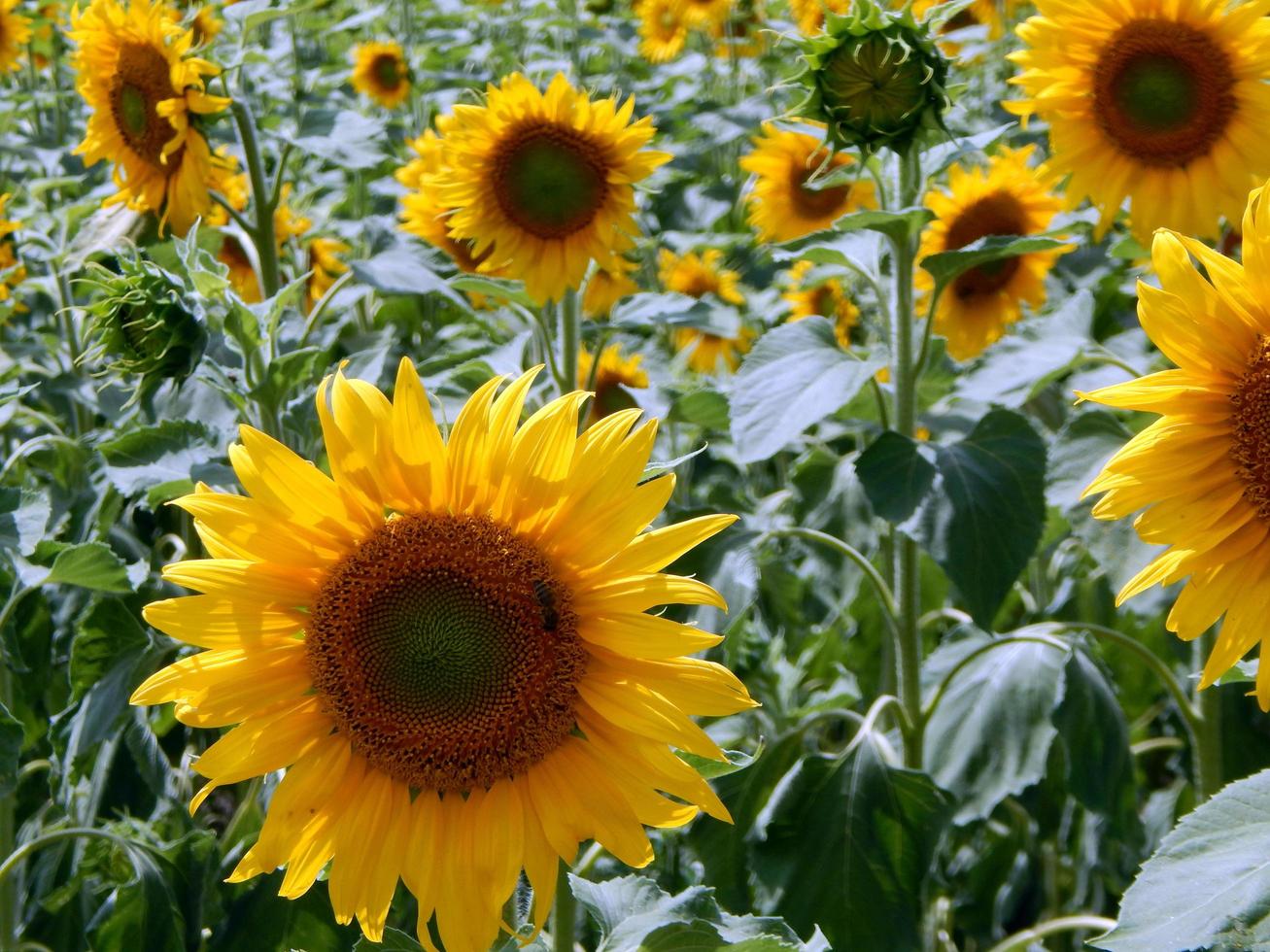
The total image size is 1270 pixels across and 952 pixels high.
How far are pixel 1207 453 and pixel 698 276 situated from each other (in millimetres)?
2983

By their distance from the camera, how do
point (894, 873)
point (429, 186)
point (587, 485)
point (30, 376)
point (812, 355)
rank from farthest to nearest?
1. point (30, 376)
2. point (429, 186)
3. point (812, 355)
4. point (894, 873)
5. point (587, 485)

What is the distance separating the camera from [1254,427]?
5.07 ft

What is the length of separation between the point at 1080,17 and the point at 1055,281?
1.21m

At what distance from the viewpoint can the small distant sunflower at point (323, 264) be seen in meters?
3.94

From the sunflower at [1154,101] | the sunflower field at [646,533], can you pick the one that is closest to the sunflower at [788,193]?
the sunflower field at [646,533]

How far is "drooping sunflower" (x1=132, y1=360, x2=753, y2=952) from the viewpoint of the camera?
56.1 inches

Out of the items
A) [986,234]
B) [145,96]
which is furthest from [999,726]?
[145,96]

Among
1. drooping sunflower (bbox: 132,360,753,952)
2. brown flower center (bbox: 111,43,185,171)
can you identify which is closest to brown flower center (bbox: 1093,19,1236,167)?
drooping sunflower (bbox: 132,360,753,952)

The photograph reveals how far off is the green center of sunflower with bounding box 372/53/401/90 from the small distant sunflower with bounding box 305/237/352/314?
170cm

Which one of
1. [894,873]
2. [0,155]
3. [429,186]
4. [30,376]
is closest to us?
[894,873]

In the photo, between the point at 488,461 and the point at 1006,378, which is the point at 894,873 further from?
the point at 488,461

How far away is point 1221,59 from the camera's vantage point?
2.36 m

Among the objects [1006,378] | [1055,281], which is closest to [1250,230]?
[1006,378]

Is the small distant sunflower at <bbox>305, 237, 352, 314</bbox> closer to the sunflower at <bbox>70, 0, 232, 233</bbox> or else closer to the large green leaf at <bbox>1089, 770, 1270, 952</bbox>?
the sunflower at <bbox>70, 0, 232, 233</bbox>
